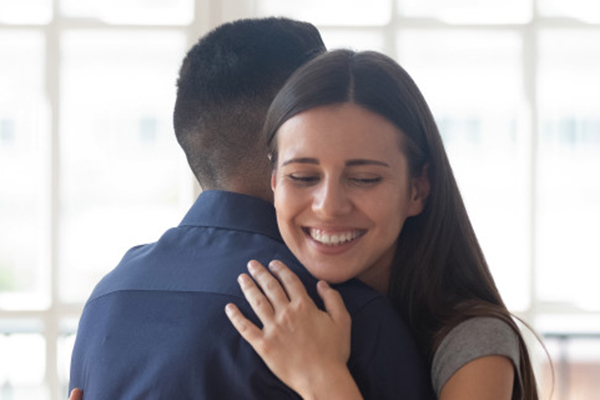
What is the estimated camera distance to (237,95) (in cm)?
160

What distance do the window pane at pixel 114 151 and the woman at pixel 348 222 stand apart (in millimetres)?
1691

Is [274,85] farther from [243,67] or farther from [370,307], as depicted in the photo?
[370,307]

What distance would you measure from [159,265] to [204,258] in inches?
2.6

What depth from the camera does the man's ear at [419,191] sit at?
60.4 inches

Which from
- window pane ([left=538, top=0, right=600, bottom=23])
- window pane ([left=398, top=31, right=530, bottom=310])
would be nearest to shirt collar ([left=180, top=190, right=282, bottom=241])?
window pane ([left=398, top=31, right=530, bottom=310])

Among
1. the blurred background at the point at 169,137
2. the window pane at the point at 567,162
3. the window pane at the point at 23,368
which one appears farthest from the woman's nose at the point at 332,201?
the window pane at the point at 23,368

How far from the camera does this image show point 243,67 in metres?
1.61

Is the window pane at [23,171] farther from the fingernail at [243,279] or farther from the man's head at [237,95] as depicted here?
the fingernail at [243,279]

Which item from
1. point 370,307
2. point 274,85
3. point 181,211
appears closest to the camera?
point 370,307

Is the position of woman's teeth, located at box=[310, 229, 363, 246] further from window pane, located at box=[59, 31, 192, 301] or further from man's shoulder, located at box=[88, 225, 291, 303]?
window pane, located at box=[59, 31, 192, 301]

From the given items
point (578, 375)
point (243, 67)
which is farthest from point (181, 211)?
point (243, 67)

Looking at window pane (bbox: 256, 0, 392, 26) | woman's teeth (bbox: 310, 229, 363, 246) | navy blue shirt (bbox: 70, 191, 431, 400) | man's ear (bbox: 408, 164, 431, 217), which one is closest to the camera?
navy blue shirt (bbox: 70, 191, 431, 400)

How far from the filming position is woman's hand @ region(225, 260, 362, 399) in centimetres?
133

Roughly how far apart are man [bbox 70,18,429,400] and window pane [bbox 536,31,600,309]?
66.1 inches
